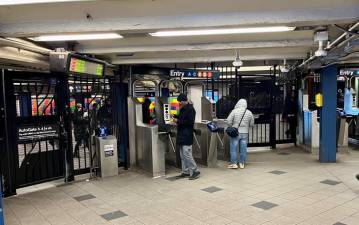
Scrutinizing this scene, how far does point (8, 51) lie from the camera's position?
3.87m

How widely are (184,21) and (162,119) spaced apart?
164 inches

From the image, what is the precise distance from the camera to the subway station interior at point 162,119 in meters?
3.06

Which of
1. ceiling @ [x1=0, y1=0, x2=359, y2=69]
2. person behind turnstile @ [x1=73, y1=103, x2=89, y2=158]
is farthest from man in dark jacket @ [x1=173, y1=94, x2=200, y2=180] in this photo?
ceiling @ [x1=0, y1=0, x2=359, y2=69]

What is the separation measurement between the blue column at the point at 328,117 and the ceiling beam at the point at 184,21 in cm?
386

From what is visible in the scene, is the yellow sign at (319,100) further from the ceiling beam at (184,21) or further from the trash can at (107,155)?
the trash can at (107,155)

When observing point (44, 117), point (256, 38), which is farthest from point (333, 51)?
point (44, 117)

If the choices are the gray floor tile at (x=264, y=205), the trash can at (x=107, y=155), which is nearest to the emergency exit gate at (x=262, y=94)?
the trash can at (x=107, y=155)

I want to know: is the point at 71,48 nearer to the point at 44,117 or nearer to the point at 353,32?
the point at 44,117

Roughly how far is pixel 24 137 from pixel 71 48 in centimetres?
166

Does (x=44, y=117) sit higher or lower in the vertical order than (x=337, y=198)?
higher

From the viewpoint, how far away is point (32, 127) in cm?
510

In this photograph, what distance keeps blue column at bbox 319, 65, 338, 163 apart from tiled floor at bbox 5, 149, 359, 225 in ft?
1.48

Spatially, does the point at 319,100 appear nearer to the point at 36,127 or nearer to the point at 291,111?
the point at 291,111

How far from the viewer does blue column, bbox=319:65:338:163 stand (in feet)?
21.2
